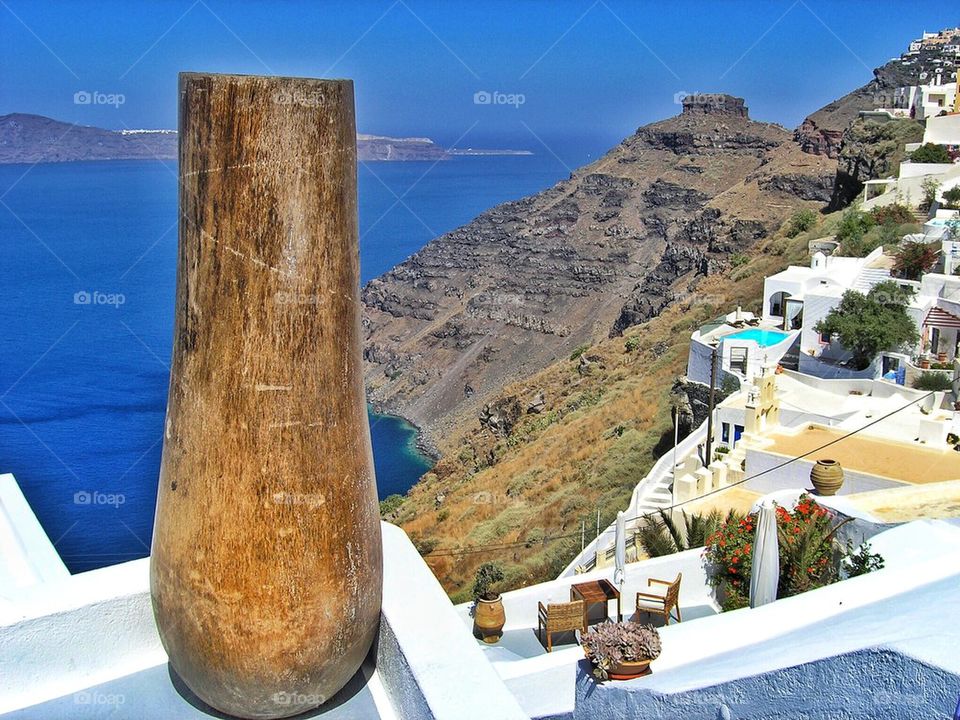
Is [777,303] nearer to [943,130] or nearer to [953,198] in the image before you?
[953,198]

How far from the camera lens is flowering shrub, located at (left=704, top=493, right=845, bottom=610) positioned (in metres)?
6.58

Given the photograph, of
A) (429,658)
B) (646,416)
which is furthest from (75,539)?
(429,658)

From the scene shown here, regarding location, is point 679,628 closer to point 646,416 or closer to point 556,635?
point 556,635

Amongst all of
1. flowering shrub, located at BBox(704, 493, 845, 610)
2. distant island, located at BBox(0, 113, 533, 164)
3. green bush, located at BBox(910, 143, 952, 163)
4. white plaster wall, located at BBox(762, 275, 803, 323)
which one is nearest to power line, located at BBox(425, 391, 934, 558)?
flowering shrub, located at BBox(704, 493, 845, 610)

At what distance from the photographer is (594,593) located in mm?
8086

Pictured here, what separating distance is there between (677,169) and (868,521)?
8263 centimetres

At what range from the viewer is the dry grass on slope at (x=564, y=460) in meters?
17.7

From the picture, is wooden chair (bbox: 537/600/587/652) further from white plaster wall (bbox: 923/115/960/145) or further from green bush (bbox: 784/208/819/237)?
green bush (bbox: 784/208/819/237)

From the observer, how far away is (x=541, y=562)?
1492cm

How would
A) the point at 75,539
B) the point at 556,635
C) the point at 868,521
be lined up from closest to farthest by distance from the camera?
the point at 868,521 < the point at 556,635 < the point at 75,539
